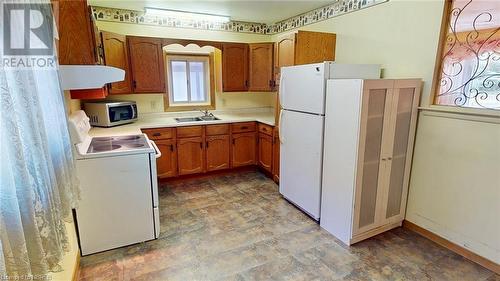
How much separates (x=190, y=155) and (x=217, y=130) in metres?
0.52

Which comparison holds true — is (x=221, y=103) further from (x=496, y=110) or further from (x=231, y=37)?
(x=496, y=110)

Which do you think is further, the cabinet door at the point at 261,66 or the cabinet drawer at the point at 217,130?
the cabinet door at the point at 261,66

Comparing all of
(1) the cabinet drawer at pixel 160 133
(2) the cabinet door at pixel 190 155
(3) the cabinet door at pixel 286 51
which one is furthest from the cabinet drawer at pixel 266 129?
(1) the cabinet drawer at pixel 160 133

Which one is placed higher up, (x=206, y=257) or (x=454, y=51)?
(x=454, y=51)

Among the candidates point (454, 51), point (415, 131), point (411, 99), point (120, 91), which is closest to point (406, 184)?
point (415, 131)

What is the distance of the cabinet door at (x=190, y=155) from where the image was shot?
380 cm

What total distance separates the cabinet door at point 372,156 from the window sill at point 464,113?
0.40 m

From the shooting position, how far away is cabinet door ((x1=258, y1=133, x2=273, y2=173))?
3.91 meters

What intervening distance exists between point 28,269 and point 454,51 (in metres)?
2.99

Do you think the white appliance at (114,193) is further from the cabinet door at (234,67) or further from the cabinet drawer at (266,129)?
the cabinet door at (234,67)

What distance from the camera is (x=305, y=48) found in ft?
10.4

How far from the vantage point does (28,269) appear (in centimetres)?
86

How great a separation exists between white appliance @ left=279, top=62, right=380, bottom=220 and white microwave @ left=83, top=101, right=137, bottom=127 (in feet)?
6.69

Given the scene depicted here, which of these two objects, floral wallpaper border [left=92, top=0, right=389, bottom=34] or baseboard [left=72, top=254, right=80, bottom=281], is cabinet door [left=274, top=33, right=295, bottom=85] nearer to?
floral wallpaper border [left=92, top=0, right=389, bottom=34]
